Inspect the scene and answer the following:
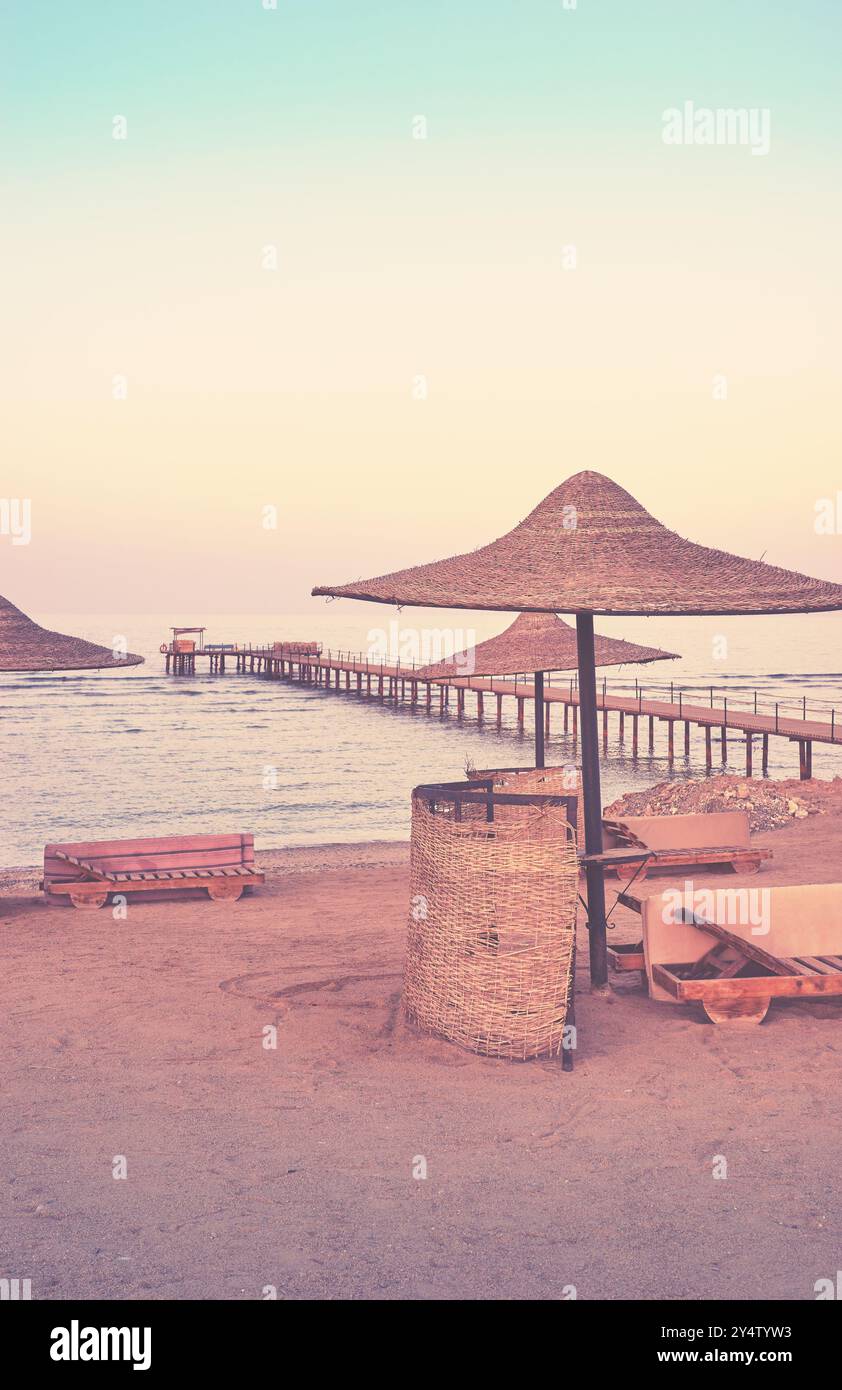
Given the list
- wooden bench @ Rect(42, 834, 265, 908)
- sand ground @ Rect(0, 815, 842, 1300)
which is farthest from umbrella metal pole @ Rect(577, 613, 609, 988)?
wooden bench @ Rect(42, 834, 265, 908)

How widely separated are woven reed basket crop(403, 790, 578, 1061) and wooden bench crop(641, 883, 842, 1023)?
1085 mm

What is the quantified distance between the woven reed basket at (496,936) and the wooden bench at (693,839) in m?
6.15

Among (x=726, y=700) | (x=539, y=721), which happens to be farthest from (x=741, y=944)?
(x=726, y=700)

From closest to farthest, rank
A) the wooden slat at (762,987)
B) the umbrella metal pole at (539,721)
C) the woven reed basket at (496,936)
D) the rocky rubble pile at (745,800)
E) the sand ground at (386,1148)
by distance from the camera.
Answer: the sand ground at (386,1148) → the woven reed basket at (496,936) → the wooden slat at (762,987) → the umbrella metal pole at (539,721) → the rocky rubble pile at (745,800)

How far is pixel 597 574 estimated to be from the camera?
702cm

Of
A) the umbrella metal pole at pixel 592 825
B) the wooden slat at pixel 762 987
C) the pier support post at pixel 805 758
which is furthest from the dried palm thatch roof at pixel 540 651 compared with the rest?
the pier support post at pixel 805 758

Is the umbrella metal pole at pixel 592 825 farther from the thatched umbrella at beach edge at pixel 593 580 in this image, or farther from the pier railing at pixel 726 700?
the pier railing at pixel 726 700

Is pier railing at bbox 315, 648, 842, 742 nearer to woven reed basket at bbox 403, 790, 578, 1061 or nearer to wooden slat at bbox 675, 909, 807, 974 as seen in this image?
wooden slat at bbox 675, 909, 807, 974

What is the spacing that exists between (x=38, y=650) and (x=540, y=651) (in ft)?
27.6

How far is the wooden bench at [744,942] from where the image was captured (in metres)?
7.21

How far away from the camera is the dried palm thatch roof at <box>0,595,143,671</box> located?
35.6 ft

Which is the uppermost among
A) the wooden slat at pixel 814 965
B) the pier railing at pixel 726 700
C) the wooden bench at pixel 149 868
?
the wooden slat at pixel 814 965

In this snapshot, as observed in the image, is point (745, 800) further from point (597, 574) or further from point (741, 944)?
point (597, 574)
